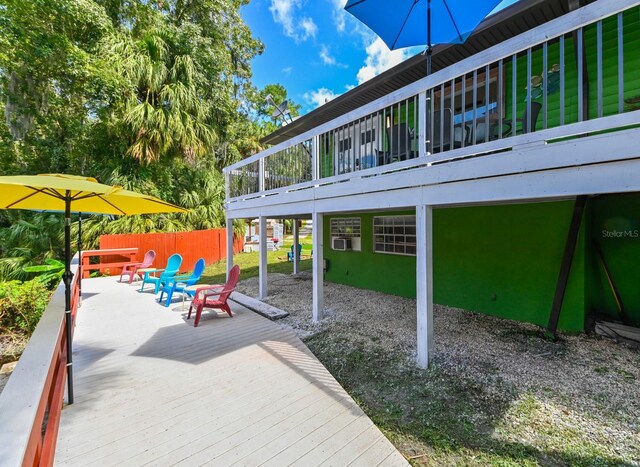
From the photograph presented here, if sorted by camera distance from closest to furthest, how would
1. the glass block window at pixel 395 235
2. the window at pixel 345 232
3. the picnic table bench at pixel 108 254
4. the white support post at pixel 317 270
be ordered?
the white support post at pixel 317 270 < the glass block window at pixel 395 235 < the window at pixel 345 232 < the picnic table bench at pixel 108 254

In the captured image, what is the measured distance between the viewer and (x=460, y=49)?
5.94 meters

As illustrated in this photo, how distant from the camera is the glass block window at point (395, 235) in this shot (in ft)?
24.1

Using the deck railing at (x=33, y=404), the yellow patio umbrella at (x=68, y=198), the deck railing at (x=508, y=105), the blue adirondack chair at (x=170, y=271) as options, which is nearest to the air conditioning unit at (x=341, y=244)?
the deck railing at (x=508, y=105)

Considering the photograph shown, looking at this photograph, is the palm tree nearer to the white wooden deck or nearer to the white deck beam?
the white deck beam

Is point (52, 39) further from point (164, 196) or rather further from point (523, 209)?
point (523, 209)

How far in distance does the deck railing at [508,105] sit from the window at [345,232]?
2.81m

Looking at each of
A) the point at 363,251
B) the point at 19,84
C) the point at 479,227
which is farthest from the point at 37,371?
the point at 19,84

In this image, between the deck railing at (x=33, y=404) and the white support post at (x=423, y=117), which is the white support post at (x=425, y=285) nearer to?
the white support post at (x=423, y=117)

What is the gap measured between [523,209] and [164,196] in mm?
14562

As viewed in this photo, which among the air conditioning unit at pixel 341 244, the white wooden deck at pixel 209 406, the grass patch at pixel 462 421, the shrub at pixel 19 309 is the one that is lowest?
the grass patch at pixel 462 421

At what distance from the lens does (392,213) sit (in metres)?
7.82

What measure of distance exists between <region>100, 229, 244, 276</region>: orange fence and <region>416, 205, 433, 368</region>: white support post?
11854mm

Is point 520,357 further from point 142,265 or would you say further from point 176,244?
point 176,244

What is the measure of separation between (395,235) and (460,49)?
13.8ft
